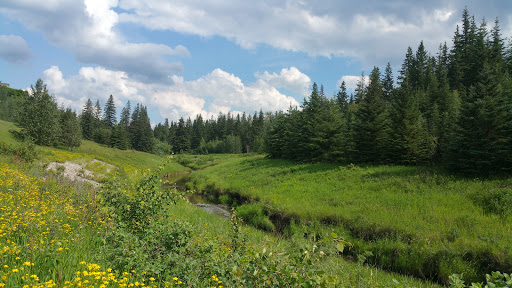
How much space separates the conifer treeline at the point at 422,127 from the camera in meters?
16.4

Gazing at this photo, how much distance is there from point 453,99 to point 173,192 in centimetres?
4474

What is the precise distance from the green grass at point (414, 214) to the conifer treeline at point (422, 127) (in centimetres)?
214

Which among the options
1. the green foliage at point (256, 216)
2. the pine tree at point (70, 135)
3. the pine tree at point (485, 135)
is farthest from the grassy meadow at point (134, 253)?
the pine tree at point (70, 135)

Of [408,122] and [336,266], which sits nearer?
[336,266]

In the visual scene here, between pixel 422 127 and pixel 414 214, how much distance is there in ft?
49.5

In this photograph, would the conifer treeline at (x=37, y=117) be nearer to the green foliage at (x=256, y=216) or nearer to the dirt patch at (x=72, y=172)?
the dirt patch at (x=72, y=172)

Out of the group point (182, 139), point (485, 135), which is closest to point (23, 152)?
point (485, 135)

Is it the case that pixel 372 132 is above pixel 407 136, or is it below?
above

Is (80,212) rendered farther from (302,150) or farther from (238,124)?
(238,124)

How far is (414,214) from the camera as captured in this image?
43.4 ft

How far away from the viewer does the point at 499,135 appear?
16.2 meters

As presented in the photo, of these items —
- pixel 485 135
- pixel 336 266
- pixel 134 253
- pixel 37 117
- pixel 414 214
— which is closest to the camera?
pixel 134 253

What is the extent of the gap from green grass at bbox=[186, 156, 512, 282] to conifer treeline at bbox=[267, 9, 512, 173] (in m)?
2.14

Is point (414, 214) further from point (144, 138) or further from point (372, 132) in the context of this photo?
point (144, 138)
